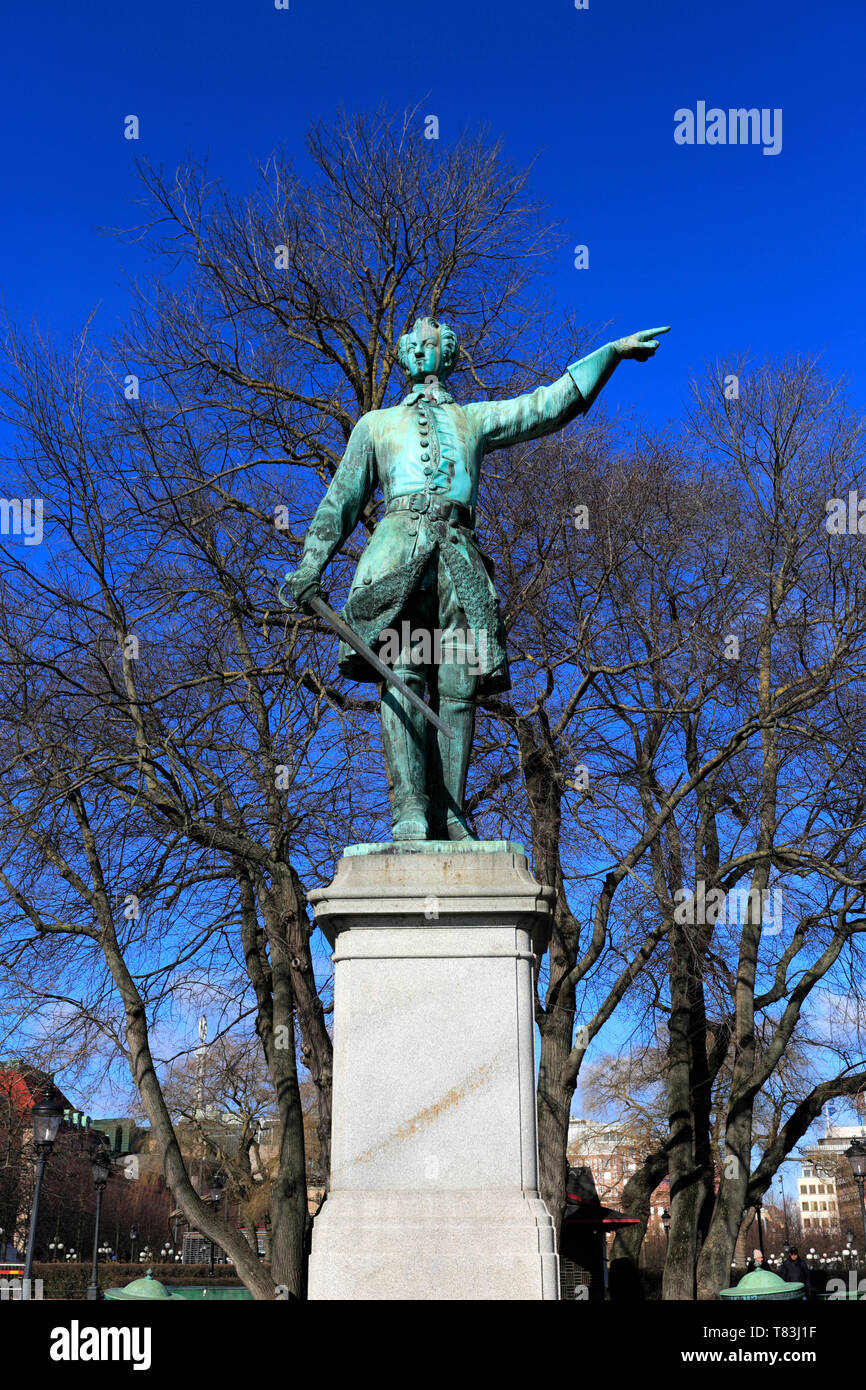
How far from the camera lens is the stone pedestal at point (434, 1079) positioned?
459cm

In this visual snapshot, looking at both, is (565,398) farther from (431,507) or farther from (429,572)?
(429,572)

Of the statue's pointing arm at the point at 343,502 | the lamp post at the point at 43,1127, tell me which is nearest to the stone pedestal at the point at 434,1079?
the statue's pointing arm at the point at 343,502

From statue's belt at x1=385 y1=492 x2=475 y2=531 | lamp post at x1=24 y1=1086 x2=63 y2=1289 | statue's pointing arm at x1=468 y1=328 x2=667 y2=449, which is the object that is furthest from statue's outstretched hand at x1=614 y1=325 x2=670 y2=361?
lamp post at x1=24 y1=1086 x2=63 y2=1289

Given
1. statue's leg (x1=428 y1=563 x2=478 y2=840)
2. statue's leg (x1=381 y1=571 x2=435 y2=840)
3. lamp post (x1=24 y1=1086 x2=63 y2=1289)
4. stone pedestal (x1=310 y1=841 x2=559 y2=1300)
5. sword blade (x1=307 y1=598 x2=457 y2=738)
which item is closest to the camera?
stone pedestal (x1=310 y1=841 x2=559 y2=1300)

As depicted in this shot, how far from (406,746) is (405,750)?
0.06 feet

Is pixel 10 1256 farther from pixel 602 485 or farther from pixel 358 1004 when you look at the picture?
pixel 358 1004

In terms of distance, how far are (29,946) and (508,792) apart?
Answer: 6.05 meters

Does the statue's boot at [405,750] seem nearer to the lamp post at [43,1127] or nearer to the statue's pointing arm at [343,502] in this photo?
the statue's pointing arm at [343,502]

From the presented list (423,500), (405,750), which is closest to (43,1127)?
(405,750)

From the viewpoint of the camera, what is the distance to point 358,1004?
509 centimetres

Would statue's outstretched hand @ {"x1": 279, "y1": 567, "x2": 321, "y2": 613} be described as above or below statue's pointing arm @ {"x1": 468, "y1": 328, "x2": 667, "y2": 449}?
below

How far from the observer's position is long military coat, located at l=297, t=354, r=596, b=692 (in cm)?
587

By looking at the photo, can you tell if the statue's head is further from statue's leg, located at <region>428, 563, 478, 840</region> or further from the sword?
the sword

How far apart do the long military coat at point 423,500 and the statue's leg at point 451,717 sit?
0.06 m
